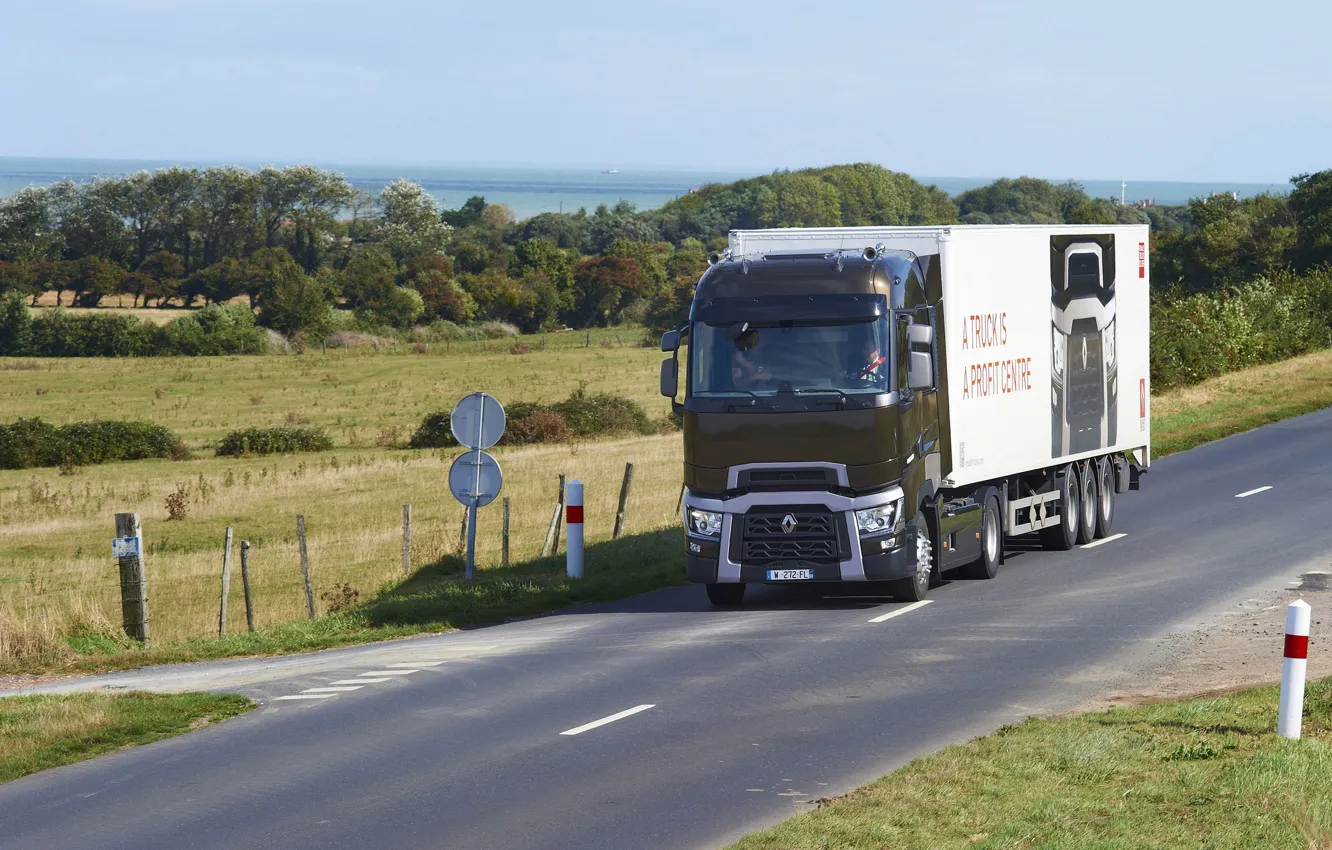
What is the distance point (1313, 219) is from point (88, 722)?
238 feet

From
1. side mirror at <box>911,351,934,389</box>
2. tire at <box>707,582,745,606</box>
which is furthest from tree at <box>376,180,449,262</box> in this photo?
side mirror at <box>911,351,934,389</box>

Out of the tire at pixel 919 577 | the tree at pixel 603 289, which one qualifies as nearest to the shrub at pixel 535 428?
the tire at pixel 919 577

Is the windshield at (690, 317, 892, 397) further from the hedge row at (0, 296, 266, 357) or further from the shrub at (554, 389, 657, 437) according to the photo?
the hedge row at (0, 296, 266, 357)

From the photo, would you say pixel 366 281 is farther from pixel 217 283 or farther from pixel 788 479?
pixel 788 479

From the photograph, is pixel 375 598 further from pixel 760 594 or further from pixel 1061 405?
pixel 1061 405

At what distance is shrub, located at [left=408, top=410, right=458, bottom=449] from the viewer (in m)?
51.3

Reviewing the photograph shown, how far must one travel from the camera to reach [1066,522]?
2162cm

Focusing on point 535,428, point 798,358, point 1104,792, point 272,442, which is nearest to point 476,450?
point 798,358

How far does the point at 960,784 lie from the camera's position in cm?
966

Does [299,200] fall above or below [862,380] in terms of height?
above

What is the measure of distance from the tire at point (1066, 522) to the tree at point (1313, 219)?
2253 inches

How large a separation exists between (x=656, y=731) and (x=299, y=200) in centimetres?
13834

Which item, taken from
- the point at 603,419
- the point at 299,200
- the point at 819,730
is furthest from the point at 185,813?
the point at 299,200

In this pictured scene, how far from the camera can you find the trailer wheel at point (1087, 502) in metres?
22.0
